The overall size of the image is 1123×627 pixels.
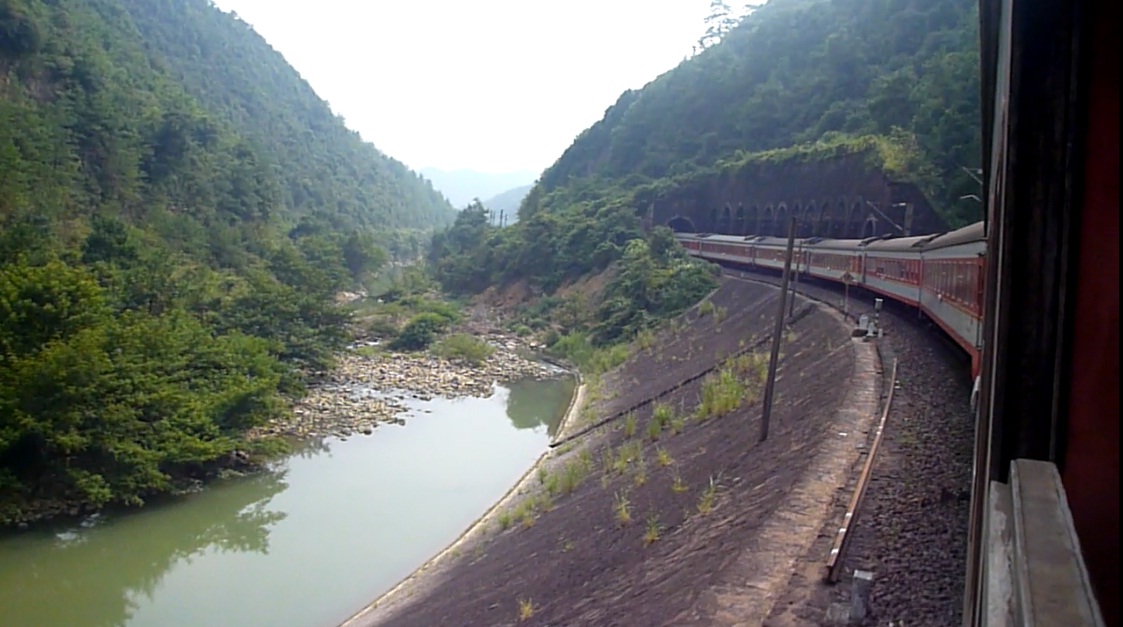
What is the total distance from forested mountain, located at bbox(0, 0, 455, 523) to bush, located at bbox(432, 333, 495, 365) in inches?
205

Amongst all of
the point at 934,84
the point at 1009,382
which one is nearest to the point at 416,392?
the point at 934,84

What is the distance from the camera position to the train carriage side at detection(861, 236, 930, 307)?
16.7 m

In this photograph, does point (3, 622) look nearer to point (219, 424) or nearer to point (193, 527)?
point (193, 527)

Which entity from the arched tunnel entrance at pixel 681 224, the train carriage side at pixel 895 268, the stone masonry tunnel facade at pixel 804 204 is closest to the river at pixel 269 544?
the train carriage side at pixel 895 268

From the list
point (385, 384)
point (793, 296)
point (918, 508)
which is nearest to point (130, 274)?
point (385, 384)

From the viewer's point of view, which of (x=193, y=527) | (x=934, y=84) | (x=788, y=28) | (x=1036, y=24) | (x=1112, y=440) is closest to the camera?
(x=1112, y=440)

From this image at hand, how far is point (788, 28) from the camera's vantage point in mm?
67188

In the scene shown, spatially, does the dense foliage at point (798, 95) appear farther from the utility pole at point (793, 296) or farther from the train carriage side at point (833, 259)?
the utility pole at point (793, 296)

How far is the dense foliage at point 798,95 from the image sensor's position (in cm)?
3781

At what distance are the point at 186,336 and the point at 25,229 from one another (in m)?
6.90

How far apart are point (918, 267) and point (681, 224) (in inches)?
1577

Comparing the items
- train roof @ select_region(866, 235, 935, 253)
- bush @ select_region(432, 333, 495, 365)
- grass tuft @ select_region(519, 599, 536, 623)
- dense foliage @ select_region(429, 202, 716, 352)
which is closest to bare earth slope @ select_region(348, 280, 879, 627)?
grass tuft @ select_region(519, 599, 536, 623)

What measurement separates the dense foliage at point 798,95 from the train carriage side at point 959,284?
17.4m

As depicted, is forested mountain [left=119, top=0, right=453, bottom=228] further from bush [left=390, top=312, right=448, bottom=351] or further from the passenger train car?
the passenger train car
